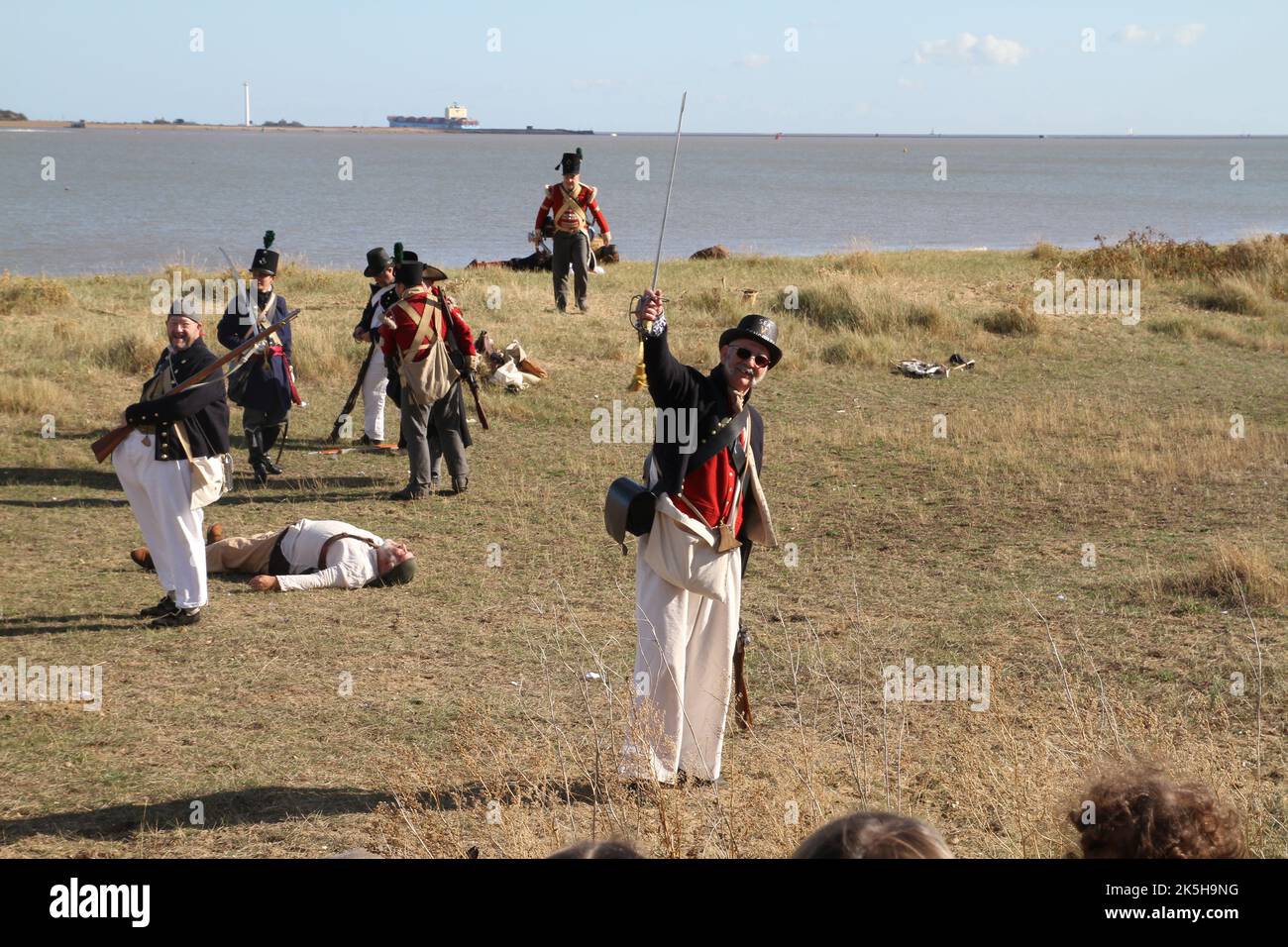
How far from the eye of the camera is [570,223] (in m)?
18.9

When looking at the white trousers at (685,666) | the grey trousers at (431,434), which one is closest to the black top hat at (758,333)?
the white trousers at (685,666)

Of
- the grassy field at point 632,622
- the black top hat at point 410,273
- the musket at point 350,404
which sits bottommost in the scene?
the grassy field at point 632,622

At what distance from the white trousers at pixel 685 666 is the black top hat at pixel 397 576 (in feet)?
11.3

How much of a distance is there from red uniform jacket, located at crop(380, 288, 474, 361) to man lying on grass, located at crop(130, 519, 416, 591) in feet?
7.55

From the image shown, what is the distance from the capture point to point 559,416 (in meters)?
14.4

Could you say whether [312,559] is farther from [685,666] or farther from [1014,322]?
[1014,322]

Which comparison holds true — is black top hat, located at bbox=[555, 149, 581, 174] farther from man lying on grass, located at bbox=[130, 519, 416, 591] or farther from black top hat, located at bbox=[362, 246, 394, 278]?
man lying on grass, located at bbox=[130, 519, 416, 591]

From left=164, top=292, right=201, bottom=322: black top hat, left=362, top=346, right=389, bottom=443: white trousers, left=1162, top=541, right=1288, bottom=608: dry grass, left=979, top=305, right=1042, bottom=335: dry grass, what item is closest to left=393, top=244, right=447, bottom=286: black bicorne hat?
left=362, top=346, right=389, bottom=443: white trousers

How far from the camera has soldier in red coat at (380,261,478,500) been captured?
1088cm

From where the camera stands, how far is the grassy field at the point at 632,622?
213 inches

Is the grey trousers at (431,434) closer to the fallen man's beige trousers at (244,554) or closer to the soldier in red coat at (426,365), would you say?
the soldier in red coat at (426,365)
